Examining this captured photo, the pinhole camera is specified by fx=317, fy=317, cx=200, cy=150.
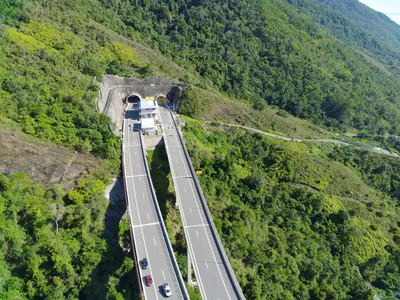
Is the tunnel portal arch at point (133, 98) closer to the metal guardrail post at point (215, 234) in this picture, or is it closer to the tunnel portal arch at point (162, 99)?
the tunnel portal arch at point (162, 99)

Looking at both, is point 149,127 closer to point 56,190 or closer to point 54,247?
point 56,190

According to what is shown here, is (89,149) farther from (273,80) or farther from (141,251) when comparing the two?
(273,80)

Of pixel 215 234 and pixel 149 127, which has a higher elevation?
pixel 215 234

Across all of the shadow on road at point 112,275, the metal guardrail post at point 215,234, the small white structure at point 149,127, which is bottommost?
the shadow on road at point 112,275

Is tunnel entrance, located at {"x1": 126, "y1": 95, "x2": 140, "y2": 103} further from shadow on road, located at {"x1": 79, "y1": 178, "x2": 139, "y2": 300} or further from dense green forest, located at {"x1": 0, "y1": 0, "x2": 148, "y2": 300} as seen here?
shadow on road, located at {"x1": 79, "y1": 178, "x2": 139, "y2": 300}

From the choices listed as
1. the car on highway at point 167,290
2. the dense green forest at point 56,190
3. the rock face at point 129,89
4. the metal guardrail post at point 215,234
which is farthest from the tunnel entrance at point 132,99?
the car on highway at point 167,290

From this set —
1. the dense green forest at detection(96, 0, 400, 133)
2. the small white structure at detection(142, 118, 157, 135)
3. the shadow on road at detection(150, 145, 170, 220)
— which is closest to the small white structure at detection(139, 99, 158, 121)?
the small white structure at detection(142, 118, 157, 135)

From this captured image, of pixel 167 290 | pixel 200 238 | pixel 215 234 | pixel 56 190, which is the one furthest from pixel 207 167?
pixel 167 290
